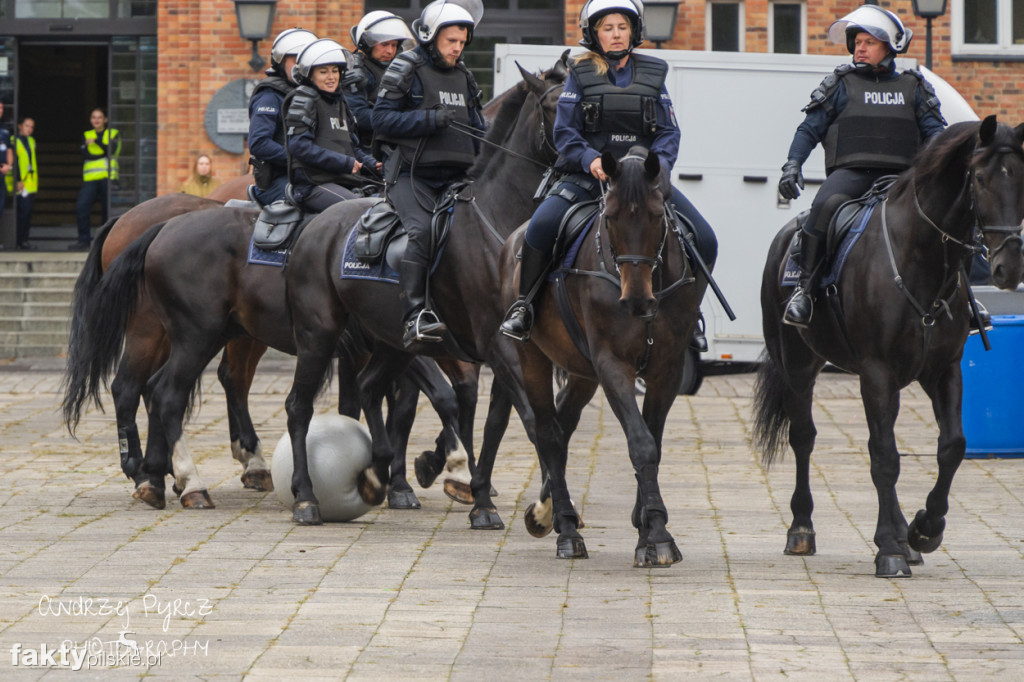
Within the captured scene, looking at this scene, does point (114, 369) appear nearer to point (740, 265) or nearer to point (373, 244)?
point (373, 244)

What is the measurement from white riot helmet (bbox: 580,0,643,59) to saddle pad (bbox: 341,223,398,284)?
198cm

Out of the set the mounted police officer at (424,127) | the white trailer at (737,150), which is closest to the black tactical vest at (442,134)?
the mounted police officer at (424,127)

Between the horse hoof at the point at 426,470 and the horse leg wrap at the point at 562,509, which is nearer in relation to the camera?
the horse leg wrap at the point at 562,509

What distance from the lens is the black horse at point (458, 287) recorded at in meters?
9.14

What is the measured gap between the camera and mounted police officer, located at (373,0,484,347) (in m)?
9.33

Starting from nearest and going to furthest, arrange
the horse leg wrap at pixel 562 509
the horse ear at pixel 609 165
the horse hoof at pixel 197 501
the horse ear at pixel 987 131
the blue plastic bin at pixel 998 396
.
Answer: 1. the horse ear at pixel 987 131
2. the horse ear at pixel 609 165
3. the horse leg wrap at pixel 562 509
4. the horse hoof at pixel 197 501
5. the blue plastic bin at pixel 998 396

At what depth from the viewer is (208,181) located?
19.8m

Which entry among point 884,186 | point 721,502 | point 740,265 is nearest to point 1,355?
point 740,265

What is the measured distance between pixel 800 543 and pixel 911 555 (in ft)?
1.96

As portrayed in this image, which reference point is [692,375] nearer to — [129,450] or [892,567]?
[129,450]

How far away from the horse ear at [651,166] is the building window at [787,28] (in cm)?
1695

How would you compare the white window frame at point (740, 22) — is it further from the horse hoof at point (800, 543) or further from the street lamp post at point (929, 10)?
the horse hoof at point (800, 543)

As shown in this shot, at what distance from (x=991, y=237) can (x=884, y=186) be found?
1198mm

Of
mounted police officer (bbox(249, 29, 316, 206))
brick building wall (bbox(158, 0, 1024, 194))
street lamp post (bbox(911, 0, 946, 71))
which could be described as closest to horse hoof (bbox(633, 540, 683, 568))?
mounted police officer (bbox(249, 29, 316, 206))
